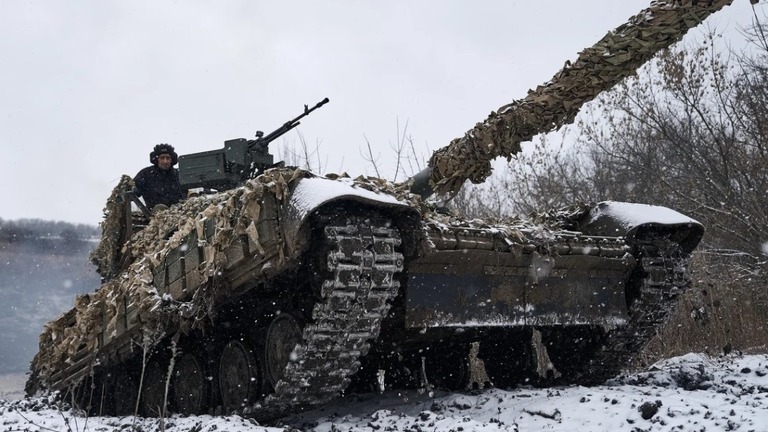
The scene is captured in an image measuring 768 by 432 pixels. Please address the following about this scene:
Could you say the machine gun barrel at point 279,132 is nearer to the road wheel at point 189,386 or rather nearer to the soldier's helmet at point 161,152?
the soldier's helmet at point 161,152

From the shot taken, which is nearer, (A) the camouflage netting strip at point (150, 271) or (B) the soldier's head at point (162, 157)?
(A) the camouflage netting strip at point (150, 271)

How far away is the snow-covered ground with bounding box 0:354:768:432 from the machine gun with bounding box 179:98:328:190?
2.51 metres

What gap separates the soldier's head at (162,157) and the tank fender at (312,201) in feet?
13.9

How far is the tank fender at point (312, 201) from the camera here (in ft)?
17.1

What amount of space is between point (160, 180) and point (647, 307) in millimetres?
5100

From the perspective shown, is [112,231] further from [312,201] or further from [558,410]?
[558,410]

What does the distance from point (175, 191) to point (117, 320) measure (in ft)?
7.19

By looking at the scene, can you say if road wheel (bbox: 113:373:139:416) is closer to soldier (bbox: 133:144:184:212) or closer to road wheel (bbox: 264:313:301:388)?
soldier (bbox: 133:144:184:212)

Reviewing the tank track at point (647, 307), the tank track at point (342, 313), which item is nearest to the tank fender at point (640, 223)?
the tank track at point (647, 307)

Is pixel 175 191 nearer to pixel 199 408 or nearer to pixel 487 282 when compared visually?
pixel 199 408

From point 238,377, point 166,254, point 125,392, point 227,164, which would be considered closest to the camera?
point 238,377

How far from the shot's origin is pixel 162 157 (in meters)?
9.36

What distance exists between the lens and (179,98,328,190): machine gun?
27.9 ft

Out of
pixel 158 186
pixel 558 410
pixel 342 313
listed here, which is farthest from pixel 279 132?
pixel 558 410
